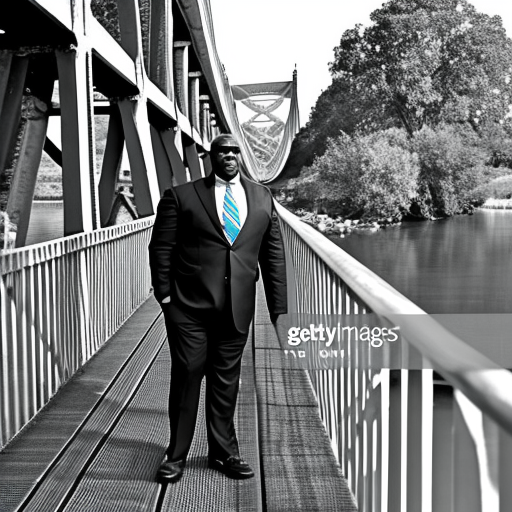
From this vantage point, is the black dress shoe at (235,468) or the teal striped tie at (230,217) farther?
the black dress shoe at (235,468)

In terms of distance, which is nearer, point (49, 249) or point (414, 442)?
point (414, 442)

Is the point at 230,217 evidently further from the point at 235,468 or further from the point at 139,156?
the point at 139,156

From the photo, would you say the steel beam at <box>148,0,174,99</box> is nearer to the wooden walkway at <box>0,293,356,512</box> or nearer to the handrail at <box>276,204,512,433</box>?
the wooden walkway at <box>0,293,356,512</box>

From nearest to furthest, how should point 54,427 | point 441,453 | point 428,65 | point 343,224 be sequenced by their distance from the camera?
point 441,453
point 54,427
point 343,224
point 428,65

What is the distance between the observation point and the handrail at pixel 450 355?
1.05 metres

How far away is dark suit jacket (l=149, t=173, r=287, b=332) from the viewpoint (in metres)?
2.86

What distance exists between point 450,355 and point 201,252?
160 cm

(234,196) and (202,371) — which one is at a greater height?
(234,196)

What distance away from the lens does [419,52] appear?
64938 millimetres

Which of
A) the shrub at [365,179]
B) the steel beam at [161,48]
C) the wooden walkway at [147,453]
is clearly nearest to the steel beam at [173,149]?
the steel beam at [161,48]

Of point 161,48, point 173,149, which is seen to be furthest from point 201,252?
point 161,48

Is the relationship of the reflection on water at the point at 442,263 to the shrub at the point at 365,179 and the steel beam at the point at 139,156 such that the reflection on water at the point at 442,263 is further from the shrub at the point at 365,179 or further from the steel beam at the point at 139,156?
the steel beam at the point at 139,156

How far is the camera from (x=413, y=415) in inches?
75.4

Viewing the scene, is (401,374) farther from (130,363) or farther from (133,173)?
(133,173)
